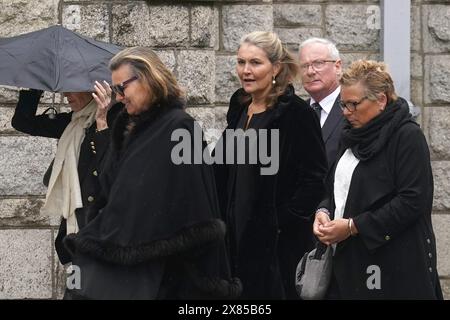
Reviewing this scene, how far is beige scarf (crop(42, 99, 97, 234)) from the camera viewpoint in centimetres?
623

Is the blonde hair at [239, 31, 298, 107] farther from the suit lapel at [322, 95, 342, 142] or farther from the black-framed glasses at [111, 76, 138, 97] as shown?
the black-framed glasses at [111, 76, 138, 97]

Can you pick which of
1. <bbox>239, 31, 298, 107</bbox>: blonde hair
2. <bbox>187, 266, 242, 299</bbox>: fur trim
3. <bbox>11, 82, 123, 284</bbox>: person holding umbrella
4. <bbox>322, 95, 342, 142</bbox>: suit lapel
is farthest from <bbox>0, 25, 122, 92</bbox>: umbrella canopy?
<bbox>187, 266, 242, 299</bbox>: fur trim

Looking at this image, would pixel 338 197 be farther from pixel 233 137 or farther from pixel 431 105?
pixel 431 105

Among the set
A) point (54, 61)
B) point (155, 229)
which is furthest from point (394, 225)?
point (54, 61)

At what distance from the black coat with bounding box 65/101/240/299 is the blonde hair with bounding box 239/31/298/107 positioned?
105cm

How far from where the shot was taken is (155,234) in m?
A: 5.02

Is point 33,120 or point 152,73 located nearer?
point 152,73

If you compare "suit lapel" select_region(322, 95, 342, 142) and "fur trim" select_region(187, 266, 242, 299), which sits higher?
"suit lapel" select_region(322, 95, 342, 142)

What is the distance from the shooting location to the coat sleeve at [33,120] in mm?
6504

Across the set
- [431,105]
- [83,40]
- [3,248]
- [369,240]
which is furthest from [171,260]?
[431,105]

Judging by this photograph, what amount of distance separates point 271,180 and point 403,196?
0.73 m

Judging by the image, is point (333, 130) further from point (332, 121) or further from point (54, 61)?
point (54, 61)

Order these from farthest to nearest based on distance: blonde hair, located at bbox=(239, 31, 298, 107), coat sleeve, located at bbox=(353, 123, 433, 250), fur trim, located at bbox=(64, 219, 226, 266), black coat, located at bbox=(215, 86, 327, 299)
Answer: blonde hair, located at bbox=(239, 31, 298, 107) < black coat, located at bbox=(215, 86, 327, 299) < coat sleeve, located at bbox=(353, 123, 433, 250) < fur trim, located at bbox=(64, 219, 226, 266)
